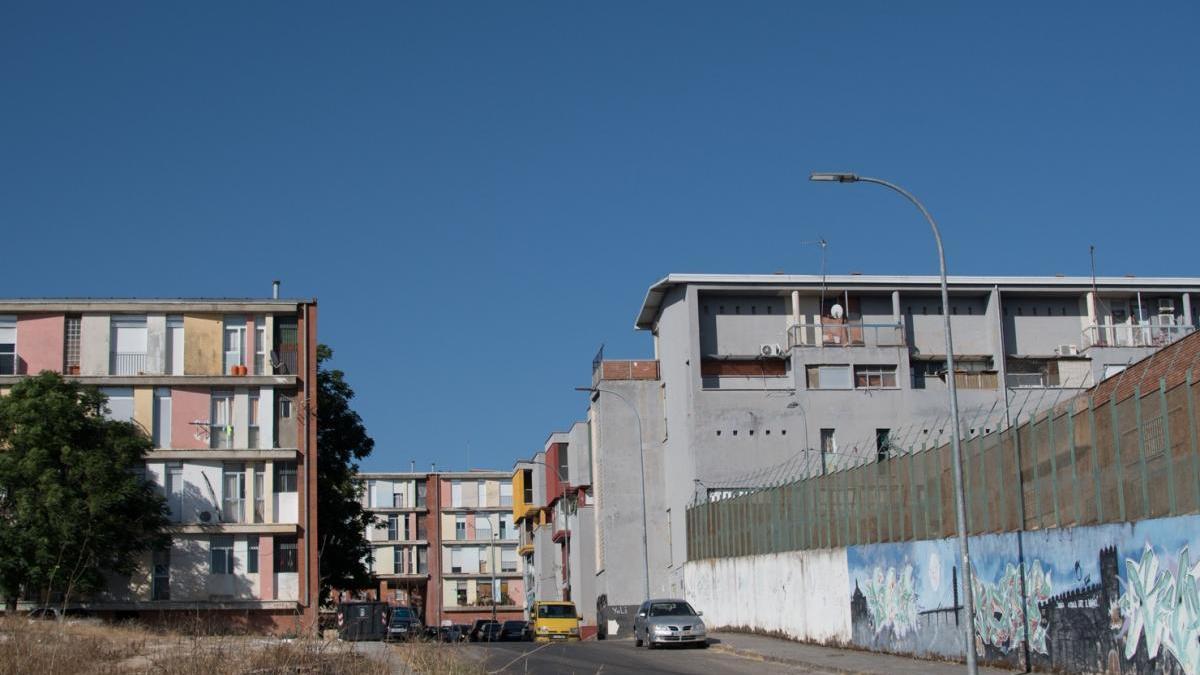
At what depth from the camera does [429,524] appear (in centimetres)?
12144

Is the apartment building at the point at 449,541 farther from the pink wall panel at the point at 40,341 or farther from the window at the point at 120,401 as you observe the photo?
the pink wall panel at the point at 40,341

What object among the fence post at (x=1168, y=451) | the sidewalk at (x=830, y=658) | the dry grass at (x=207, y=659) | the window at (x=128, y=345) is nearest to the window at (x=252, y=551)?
the window at (x=128, y=345)

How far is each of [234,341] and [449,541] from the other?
215ft

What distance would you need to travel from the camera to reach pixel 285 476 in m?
56.8

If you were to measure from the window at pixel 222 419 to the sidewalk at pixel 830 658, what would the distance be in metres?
23.4

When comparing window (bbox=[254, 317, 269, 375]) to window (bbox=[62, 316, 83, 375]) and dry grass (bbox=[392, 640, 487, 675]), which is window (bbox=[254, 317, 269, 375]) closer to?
window (bbox=[62, 316, 83, 375])

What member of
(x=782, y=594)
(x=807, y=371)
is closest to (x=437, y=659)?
(x=782, y=594)

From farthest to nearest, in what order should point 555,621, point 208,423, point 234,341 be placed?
point 555,621 → point 234,341 → point 208,423

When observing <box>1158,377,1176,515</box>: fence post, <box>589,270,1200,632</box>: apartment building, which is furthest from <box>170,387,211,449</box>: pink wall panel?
<box>1158,377,1176,515</box>: fence post

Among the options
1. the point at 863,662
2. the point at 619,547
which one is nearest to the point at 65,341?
the point at 619,547

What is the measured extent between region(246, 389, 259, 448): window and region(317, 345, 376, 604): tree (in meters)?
4.62

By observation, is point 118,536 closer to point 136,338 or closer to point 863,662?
point 136,338

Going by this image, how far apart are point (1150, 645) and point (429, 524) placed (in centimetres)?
10269

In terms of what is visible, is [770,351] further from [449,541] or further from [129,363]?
[449,541]
